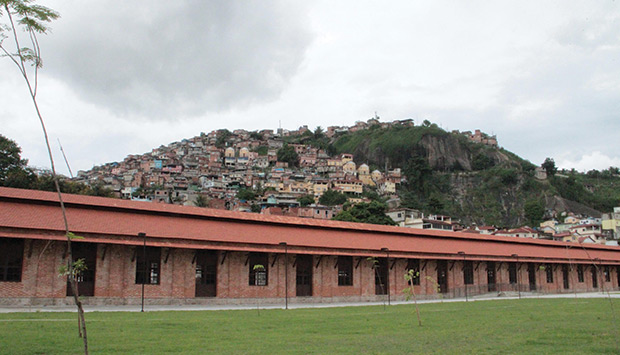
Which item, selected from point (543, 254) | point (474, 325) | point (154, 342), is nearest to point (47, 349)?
point (154, 342)

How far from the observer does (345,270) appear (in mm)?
35906

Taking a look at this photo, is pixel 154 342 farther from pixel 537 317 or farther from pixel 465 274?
pixel 465 274

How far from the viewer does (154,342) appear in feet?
40.7

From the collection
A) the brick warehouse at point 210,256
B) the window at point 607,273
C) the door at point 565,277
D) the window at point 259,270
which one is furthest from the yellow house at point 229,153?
the window at point 259,270

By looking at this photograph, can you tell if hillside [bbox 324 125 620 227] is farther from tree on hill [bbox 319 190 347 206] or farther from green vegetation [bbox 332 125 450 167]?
tree on hill [bbox 319 190 347 206]

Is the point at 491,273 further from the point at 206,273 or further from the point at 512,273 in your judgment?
the point at 206,273

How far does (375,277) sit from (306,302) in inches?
276

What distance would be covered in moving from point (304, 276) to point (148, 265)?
423 inches

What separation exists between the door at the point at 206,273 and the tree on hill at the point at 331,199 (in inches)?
4097

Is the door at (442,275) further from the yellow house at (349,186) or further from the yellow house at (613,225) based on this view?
the yellow house at (349,186)

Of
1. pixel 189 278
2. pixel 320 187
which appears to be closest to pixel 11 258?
pixel 189 278

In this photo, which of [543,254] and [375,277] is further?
[543,254]

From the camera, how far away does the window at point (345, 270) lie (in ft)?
117

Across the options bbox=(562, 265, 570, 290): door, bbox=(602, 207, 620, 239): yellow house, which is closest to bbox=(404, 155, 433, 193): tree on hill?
bbox=(602, 207, 620, 239): yellow house
